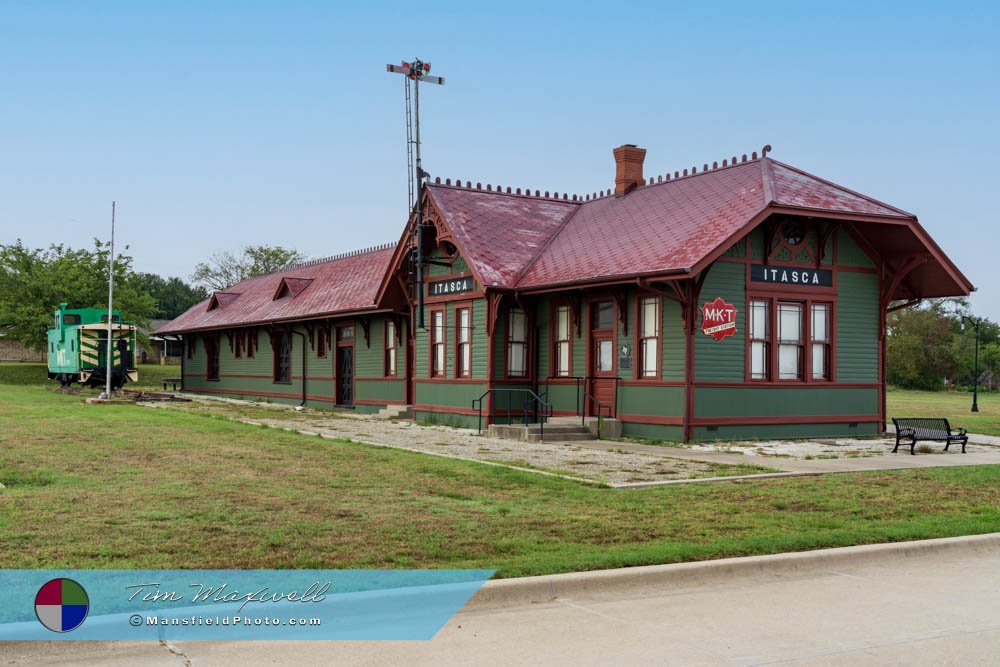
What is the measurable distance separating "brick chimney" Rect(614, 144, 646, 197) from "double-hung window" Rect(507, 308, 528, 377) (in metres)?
4.77

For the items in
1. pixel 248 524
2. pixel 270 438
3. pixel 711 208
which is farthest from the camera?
pixel 711 208

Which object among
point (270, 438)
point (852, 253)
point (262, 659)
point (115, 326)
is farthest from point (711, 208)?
point (115, 326)

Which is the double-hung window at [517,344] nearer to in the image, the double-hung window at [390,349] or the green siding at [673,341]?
the green siding at [673,341]

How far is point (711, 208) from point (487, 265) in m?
5.71

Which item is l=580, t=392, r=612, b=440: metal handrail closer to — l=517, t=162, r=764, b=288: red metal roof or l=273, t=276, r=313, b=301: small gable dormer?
l=517, t=162, r=764, b=288: red metal roof

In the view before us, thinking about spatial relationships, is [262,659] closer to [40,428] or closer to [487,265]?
[40,428]

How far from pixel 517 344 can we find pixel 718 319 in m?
6.19

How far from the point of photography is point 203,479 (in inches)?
484

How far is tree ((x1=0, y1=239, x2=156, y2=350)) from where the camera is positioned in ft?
174

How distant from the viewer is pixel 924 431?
19562 mm

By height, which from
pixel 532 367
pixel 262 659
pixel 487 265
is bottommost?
pixel 262 659

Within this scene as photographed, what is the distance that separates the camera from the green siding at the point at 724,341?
805 inches

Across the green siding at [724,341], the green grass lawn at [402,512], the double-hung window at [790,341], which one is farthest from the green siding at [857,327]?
the green grass lawn at [402,512]

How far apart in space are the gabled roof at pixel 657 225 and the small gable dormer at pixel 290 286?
528 inches
